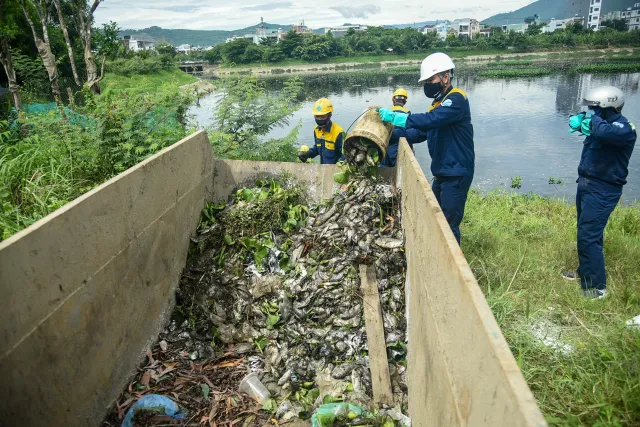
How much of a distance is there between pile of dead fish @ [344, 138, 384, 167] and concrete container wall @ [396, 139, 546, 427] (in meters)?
1.13

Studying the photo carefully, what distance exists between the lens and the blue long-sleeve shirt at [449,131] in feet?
12.1

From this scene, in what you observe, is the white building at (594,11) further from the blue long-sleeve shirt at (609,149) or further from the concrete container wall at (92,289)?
the concrete container wall at (92,289)

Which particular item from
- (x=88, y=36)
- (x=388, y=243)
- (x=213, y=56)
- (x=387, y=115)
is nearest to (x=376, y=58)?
(x=213, y=56)

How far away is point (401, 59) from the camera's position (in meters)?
53.6

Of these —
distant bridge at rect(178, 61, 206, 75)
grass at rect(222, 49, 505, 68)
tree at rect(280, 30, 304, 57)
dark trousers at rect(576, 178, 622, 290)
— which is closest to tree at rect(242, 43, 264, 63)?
grass at rect(222, 49, 505, 68)

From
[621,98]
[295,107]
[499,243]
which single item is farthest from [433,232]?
[295,107]

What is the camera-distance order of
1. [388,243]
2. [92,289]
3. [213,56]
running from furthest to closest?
1. [213,56]
2. [388,243]
3. [92,289]

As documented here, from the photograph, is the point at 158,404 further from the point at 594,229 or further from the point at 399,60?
the point at 399,60

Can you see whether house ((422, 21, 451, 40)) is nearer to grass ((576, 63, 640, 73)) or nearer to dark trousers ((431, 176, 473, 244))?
grass ((576, 63, 640, 73))

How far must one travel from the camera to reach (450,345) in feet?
5.47

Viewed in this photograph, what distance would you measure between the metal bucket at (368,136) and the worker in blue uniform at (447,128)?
0.10 m

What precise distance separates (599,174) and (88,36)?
11.5 meters

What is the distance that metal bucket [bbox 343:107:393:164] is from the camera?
396 centimetres

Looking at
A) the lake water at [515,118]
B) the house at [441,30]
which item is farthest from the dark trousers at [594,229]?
the house at [441,30]
